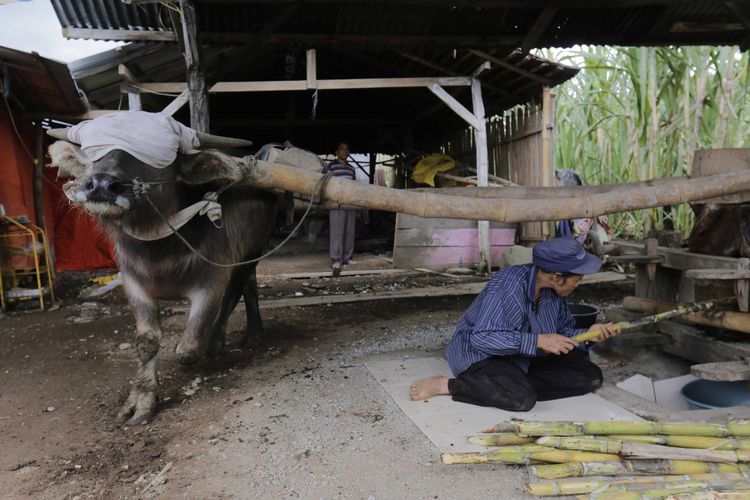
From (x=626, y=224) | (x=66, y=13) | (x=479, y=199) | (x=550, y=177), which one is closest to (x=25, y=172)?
(x=66, y=13)

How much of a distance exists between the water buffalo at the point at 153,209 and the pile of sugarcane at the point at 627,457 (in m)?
1.89

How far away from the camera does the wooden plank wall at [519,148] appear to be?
8.35 meters

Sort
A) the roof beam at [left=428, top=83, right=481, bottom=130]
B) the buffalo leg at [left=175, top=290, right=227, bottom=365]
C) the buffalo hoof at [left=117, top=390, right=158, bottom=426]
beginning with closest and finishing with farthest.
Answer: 1. the buffalo hoof at [left=117, top=390, right=158, bottom=426]
2. the buffalo leg at [left=175, top=290, right=227, bottom=365]
3. the roof beam at [left=428, top=83, right=481, bottom=130]

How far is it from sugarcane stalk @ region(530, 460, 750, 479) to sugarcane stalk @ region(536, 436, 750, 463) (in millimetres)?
24

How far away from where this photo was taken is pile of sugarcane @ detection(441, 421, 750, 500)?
2.18 metres

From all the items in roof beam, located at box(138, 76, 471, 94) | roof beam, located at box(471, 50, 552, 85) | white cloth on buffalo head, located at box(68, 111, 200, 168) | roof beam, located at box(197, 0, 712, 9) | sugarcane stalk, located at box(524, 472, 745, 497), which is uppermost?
roof beam, located at box(471, 50, 552, 85)

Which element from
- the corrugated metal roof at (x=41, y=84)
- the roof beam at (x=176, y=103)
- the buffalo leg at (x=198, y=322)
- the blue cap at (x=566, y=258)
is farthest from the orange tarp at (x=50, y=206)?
the blue cap at (x=566, y=258)

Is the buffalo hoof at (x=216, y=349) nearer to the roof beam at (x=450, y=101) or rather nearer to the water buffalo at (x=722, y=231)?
the water buffalo at (x=722, y=231)

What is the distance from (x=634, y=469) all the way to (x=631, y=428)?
0.22 m

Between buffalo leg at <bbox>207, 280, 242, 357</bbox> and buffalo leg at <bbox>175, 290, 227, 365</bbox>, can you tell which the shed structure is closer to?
buffalo leg at <bbox>207, 280, 242, 357</bbox>

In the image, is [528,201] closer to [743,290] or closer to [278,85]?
[743,290]

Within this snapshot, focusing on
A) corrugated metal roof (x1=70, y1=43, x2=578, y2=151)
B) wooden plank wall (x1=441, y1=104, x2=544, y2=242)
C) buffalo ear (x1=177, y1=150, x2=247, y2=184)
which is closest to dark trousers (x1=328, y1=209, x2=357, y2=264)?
corrugated metal roof (x1=70, y1=43, x2=578, y2=151)

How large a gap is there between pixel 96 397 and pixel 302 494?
6.78ft

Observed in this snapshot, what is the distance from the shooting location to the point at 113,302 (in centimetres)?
687
